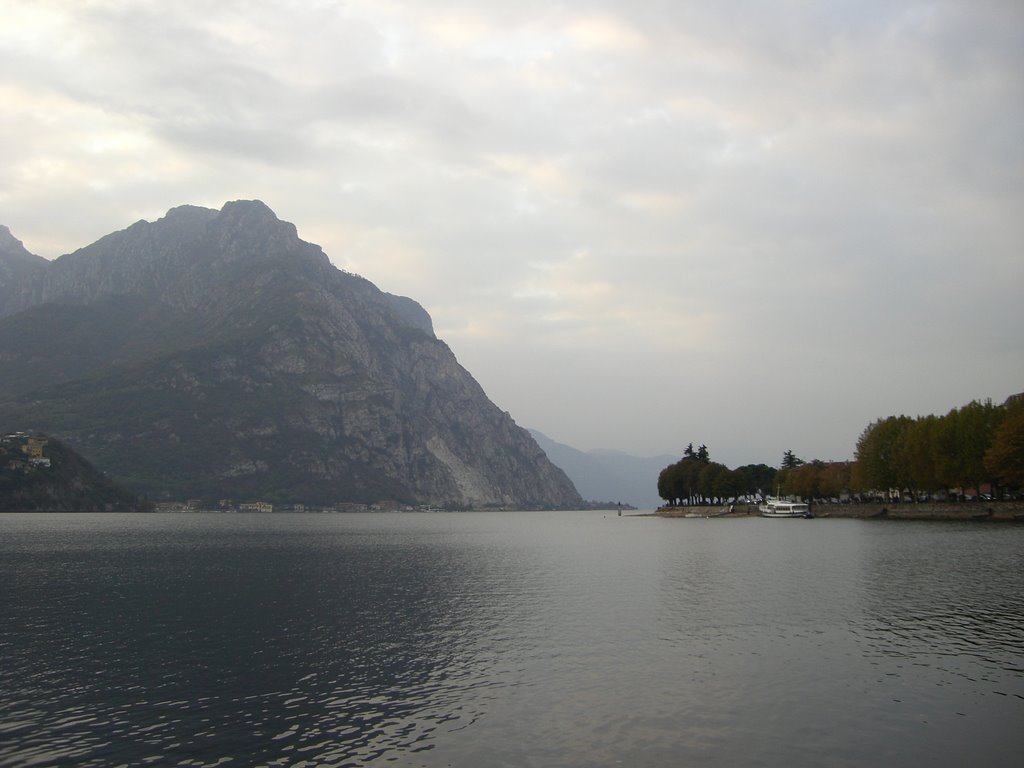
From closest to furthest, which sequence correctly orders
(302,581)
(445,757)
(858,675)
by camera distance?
(445,757), (858,675), (302,581)

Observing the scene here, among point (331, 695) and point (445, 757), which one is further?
point (331, 695)

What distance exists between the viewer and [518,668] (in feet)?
138

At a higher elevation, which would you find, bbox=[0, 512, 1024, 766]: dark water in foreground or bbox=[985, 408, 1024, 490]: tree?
bbox=[985, 408, 1024, 490]: tree

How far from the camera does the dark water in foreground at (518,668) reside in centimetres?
2948

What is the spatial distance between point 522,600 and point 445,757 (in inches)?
1636

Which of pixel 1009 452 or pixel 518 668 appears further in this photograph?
pixel 1009 452

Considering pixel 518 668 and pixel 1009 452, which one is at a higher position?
pixel 1009 452

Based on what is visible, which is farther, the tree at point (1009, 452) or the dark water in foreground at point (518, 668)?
the tree at point (1009, 452)

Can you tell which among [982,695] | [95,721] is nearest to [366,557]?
[95,721]

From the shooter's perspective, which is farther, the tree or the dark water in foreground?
the tree

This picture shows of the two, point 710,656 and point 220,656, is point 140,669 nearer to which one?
point 220,656

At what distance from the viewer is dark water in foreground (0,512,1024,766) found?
29.5 m

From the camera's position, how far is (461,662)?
44.0 metres

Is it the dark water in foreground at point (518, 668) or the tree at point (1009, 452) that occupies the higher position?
the tree at point (1009, 452)
